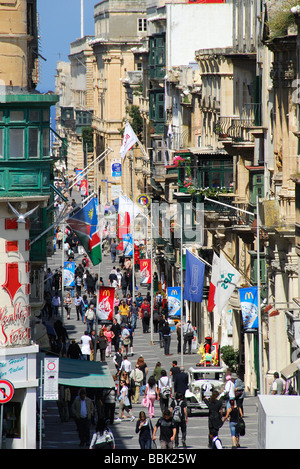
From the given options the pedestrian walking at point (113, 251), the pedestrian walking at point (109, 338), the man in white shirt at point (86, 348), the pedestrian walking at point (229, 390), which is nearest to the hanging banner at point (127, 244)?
the pedestrian walking at point (113, 251)

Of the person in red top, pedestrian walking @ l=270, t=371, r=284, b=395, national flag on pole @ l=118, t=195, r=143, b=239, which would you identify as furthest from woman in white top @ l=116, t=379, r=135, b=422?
national flag on pole @ l=118, t=195, r=143, b=239

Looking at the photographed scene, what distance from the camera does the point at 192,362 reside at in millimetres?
53438

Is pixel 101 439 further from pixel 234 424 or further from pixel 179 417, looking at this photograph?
pixel 234 424

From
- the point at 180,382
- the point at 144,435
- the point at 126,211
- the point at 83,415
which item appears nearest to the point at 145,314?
the point at 126,211

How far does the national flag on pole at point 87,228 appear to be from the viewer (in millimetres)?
41938

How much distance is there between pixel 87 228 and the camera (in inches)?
1697

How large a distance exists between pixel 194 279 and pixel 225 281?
357 centimetres

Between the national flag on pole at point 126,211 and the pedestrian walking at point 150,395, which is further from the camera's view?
the national flag on pole at point 126,211

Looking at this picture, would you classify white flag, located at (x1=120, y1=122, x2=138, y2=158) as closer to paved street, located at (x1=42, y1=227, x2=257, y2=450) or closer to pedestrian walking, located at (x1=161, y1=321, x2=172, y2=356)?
pedestrian walking, located at (x1=161, y1=321, x2=172, y2=356)

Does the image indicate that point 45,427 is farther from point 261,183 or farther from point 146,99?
point 146,99

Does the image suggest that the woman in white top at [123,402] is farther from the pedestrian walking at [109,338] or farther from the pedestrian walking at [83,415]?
the pedestrian walking at [109,338]

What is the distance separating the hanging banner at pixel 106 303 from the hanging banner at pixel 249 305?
8.49 m

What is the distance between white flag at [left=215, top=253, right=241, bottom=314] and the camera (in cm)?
4619

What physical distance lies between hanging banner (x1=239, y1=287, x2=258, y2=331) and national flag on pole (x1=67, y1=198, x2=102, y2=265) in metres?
4.63
